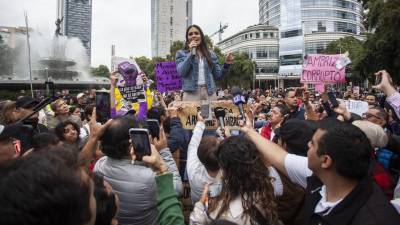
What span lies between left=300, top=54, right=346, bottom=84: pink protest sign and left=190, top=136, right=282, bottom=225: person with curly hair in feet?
14.6

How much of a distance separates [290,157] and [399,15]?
18.9 metres

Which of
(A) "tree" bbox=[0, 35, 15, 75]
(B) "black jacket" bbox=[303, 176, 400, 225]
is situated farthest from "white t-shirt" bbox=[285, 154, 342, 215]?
(A) "tree" bbox=[0, 35, 15, 75]

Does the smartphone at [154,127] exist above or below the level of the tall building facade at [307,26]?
below

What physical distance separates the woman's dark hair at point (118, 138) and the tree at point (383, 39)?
63.9 feet

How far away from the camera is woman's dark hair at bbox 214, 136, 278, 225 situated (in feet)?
7.50

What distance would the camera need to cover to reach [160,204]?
2131mm

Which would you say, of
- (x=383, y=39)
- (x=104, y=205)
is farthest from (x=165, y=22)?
(x=104, y=205)

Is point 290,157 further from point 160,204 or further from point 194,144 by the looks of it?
point 160,204

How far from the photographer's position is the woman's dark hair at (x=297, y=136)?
3.10 meters

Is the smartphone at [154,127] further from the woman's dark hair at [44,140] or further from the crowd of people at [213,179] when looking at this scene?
the woman's dark hair at [44,140]

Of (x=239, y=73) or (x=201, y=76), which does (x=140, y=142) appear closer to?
(x=201, y=76)

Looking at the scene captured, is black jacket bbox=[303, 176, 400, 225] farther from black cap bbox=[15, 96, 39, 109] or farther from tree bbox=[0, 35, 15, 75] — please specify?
tree bbox=[0, 35, 15, 75]

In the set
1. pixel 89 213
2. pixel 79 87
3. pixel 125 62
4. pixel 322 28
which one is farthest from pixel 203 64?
pixel 322 28

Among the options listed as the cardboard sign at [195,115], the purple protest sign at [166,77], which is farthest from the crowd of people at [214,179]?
the purple protest sign at [166,77]
